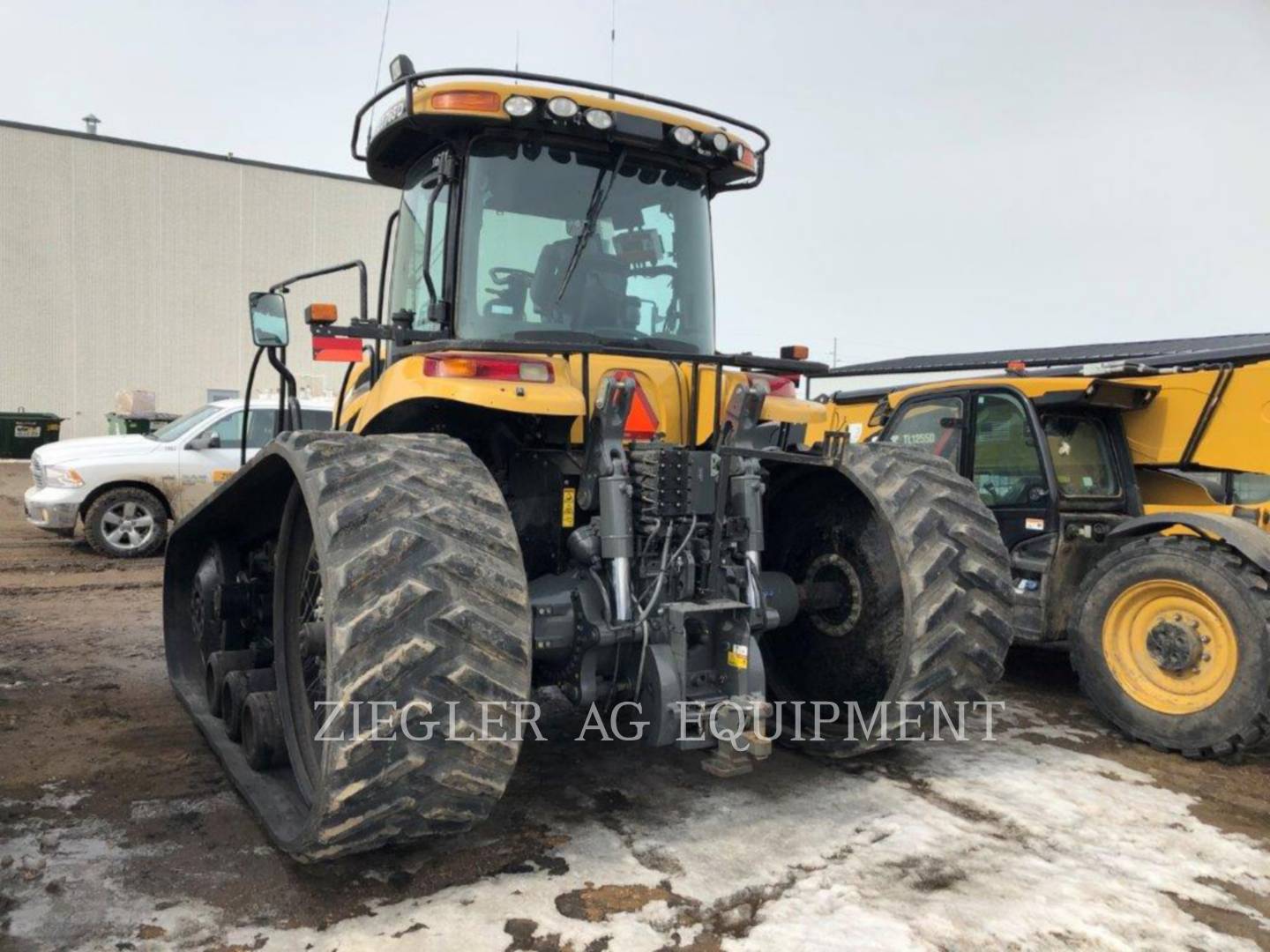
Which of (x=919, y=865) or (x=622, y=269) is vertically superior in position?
(x=622, y=269)

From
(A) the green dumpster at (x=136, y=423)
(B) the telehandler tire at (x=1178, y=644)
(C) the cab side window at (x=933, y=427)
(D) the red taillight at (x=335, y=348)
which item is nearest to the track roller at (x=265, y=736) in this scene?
(D) the red taillight at (x=335, y=348)

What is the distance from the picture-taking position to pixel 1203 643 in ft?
15.6

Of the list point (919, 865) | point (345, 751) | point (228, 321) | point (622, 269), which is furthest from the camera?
point (228, 321)

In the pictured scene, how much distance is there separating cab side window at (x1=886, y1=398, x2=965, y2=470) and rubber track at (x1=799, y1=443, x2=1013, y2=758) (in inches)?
106

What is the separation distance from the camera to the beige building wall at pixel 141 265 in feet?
88.0

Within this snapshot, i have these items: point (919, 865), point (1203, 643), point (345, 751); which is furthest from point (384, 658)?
point (1203, 643)

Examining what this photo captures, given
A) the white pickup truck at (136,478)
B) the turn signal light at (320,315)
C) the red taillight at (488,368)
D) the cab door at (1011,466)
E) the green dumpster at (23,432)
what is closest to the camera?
the red taillight at (488,368)

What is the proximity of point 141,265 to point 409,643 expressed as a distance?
29.6 meters

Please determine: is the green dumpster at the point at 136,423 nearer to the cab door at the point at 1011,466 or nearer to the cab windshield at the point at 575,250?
the cab door at the point at 1011,466

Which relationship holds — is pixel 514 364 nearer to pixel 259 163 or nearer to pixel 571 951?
pixel 571 951

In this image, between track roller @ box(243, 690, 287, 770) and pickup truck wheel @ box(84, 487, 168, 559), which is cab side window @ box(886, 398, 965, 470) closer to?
track roller @ box(243, 690, 287, 770)

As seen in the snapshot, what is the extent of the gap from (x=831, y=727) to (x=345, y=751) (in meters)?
2.46

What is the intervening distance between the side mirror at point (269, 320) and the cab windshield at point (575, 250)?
755mm

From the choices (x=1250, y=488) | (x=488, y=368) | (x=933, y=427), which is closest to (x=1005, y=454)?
Result: (x=933, y=427)
